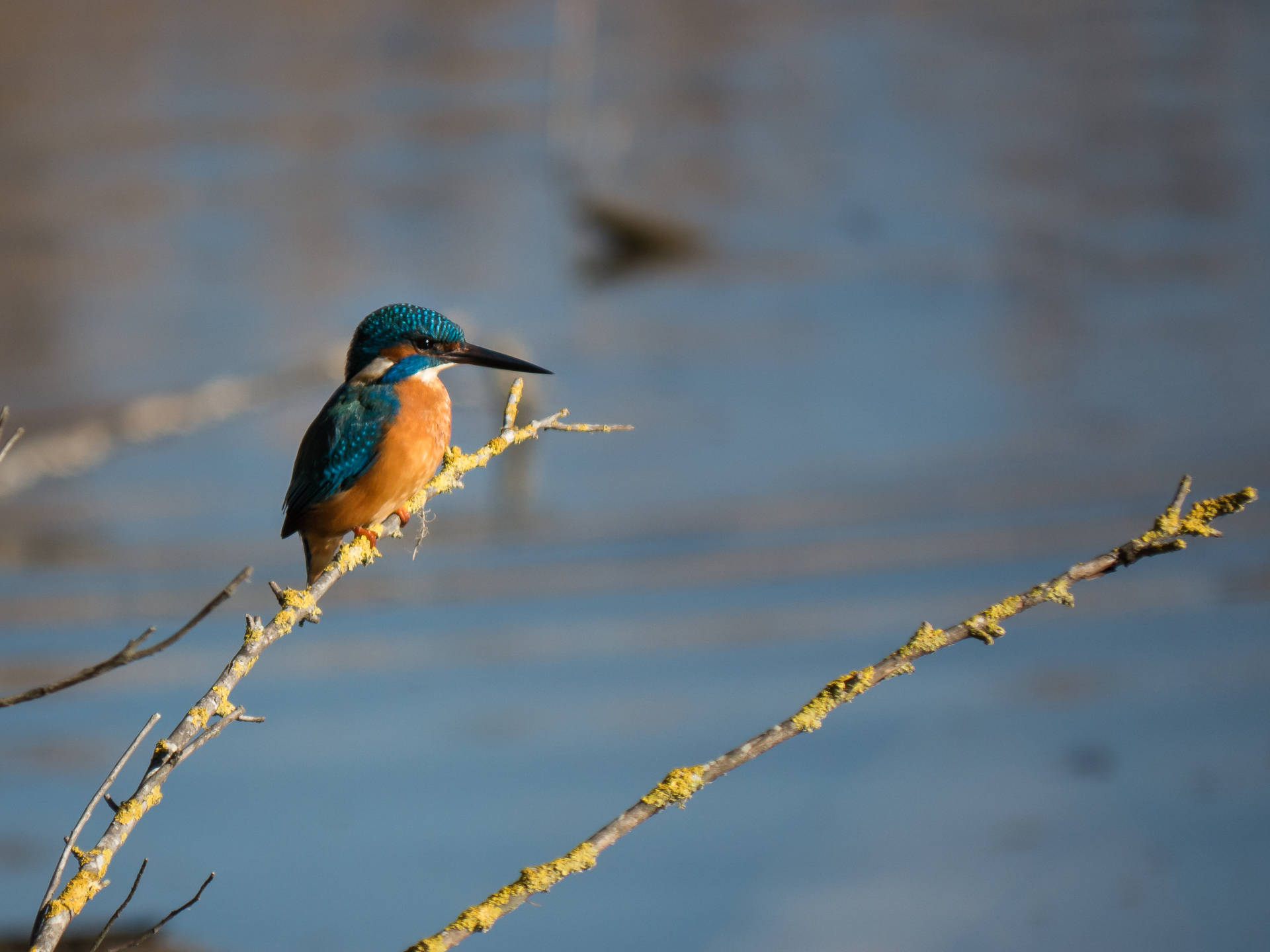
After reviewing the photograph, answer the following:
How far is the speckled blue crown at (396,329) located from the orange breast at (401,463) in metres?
0.08

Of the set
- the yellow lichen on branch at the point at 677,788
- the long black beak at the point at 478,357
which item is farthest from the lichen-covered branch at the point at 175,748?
the long black beak at the point at 478,357

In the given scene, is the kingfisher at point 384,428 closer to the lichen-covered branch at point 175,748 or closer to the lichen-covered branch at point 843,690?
the lichen-covered branch at point 175,748

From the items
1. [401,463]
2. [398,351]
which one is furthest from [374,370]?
[401,463]

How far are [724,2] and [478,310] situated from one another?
7.00m

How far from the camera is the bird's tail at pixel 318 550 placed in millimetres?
2492

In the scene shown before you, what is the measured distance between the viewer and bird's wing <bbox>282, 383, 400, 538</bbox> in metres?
2.34

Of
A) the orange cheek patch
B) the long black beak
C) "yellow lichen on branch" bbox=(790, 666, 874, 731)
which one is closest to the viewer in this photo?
"yellow lichen on branch" bbox=(790, 666, 874, 731)

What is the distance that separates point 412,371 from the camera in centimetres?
239

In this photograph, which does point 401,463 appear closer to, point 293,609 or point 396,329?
point 396,329

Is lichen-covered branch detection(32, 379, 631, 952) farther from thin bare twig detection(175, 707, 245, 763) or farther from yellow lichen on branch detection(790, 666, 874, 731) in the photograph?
yellow lichen on branch detection(790, 666, 874, 731)

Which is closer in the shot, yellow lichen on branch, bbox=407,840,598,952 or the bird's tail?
yellow lichen on branch, bbox=407,840,598,952

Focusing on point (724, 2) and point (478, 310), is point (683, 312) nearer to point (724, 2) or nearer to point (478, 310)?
point (478, 310)

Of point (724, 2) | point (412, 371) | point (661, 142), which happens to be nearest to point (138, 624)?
point (412, 371)

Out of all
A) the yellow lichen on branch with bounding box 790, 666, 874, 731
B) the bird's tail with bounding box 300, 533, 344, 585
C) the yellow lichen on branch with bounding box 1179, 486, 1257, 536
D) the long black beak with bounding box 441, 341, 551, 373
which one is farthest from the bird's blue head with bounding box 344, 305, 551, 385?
the yellow lichen on branch with bounding box 1179, 486, 1257, 536
